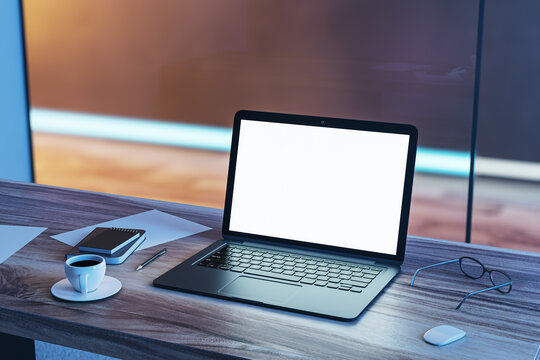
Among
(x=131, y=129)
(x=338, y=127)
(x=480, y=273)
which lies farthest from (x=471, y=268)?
(x=131, y=129)

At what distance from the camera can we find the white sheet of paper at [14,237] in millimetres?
1341

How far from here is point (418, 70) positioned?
2.78 meters

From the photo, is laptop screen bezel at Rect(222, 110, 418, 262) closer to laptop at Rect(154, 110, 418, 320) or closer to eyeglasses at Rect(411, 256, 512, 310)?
laptop at Rect(154, 110, 418, 320)

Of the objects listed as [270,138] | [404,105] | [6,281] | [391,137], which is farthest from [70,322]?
[404,105]

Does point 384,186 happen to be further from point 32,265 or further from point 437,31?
point 437,31

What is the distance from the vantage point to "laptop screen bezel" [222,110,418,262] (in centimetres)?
129

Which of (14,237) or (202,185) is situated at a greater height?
(14,237)

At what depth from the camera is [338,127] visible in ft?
4.49

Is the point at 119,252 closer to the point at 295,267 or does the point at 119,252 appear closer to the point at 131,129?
the point at 295,267

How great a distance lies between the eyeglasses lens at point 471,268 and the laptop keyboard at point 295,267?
0.17 meters

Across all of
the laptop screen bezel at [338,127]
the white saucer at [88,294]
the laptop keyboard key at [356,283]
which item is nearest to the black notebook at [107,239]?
the white saucer at [88,294]

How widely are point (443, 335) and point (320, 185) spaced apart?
471mm

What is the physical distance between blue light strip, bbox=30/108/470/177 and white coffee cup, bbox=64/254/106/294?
1.97 m

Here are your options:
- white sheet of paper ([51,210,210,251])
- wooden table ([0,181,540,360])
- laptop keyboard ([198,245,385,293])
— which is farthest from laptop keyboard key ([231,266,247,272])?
white sheet of paper ([51,210,210,251])
